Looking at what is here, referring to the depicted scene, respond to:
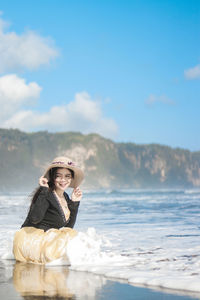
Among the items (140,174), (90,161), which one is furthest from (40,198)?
(140,174)

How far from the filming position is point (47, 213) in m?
5.36

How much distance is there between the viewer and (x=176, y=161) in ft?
583

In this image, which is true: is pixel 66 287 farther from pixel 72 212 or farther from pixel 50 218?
pixel 72 212

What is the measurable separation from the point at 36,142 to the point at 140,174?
41266 mm

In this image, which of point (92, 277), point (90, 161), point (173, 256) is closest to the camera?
point (92, 277)

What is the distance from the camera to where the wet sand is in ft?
11.7

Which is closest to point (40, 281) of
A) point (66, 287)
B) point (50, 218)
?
point (66, 287)

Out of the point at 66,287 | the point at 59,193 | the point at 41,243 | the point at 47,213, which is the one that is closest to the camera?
the point at 66,287

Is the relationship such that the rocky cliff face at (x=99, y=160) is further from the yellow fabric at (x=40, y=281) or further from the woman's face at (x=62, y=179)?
the yellow fabric at (x=40, y=281)

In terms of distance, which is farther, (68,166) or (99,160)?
(99,160)

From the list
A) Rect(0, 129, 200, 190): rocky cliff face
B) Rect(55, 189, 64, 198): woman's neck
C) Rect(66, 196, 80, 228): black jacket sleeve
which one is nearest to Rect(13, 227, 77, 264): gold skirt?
Rect(66, 196, 80, 228): black jacket sleeve

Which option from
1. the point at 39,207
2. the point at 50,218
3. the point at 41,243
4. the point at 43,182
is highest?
the point at 43,182

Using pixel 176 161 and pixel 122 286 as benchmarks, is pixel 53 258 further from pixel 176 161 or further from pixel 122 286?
pixel 176 161

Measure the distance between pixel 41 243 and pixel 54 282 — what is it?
3.46 ft
